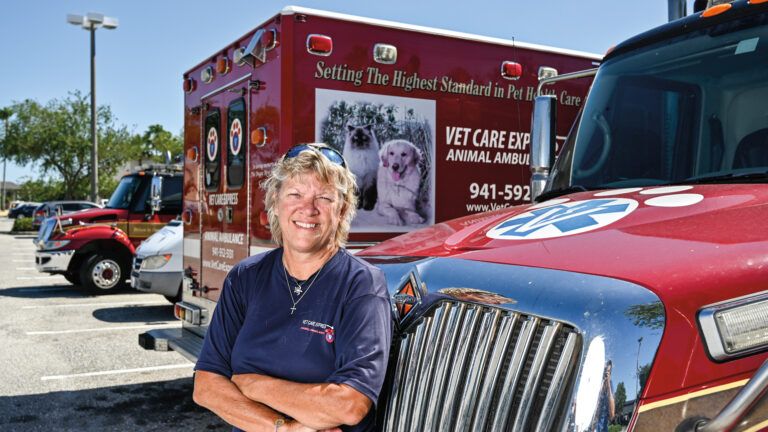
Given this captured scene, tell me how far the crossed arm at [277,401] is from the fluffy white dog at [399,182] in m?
2.86

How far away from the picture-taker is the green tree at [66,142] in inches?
1489

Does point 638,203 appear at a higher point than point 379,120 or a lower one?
lower

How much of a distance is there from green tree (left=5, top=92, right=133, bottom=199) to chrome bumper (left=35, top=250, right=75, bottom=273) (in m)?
26.6

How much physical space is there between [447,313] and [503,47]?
406 cm

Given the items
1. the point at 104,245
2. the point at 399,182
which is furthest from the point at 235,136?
the point at 104,245

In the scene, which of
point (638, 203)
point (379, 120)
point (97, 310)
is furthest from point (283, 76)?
point (97, 310)

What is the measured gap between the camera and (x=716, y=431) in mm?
1521

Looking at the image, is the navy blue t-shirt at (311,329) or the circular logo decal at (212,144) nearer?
the navy blue t-shirt at (311,329)

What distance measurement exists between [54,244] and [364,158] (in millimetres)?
8977

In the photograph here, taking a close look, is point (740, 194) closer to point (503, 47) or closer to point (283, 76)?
point (283, 76)

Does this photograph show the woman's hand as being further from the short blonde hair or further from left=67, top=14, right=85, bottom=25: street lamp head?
left=67, top=14, right=85, bottom=25: street lamp head

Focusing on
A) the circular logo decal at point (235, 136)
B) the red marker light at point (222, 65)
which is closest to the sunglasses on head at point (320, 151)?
the circular logo decal at point (235, 136)

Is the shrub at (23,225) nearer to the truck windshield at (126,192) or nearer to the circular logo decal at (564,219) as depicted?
the truck windshield at (126,192)

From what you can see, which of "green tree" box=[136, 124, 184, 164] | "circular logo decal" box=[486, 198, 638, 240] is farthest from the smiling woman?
"green tree" box=[136, 124, 184, 164]
